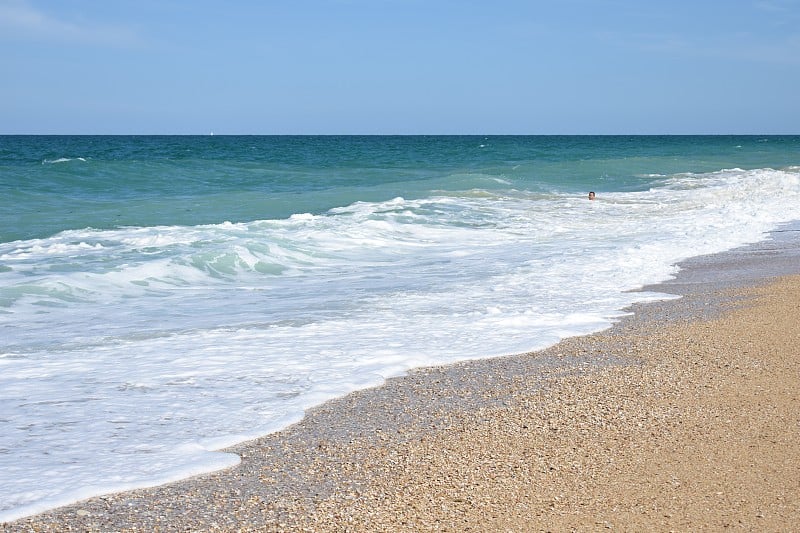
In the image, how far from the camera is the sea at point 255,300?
433 centimetres

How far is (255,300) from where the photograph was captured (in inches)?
328

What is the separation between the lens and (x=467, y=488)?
346cm

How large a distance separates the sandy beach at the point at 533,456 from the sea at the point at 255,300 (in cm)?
28

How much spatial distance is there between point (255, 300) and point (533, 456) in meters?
4.96

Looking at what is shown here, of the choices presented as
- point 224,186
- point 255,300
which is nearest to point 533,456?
point 255,300

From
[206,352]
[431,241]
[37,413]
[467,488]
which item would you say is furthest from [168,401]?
[431,241]

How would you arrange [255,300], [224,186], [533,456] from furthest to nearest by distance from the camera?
[224,186] → [255,300] → [533,456]

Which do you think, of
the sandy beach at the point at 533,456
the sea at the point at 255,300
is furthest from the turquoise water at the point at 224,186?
the sandy beach at the point at 533,456

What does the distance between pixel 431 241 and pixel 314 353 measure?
760cm

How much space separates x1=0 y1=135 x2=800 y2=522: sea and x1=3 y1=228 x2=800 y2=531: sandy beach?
0.91ft

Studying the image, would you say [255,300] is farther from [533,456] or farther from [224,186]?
[224,186]

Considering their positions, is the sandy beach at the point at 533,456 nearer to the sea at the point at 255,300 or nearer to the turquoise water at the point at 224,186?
the sea at the point at 255,300

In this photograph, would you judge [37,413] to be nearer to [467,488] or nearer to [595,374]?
[467,488]

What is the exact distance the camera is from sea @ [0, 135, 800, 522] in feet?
14.2
